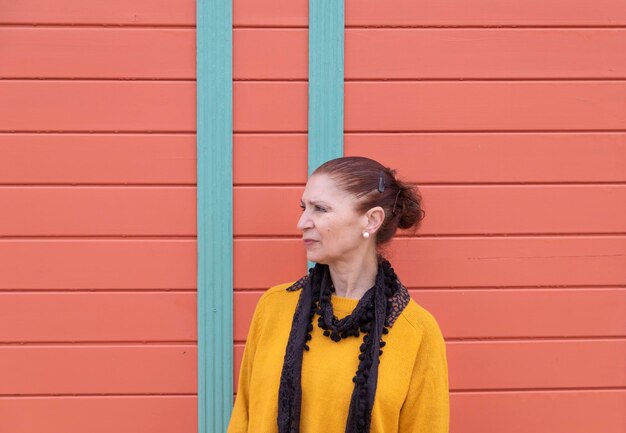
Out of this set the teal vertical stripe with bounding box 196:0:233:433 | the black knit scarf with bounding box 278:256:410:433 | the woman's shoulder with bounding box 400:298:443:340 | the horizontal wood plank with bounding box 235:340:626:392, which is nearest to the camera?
the black knit scarf with bounding box 278:256:410:433

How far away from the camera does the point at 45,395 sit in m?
2.36

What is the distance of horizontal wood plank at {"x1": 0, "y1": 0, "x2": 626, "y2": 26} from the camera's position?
7.54ft

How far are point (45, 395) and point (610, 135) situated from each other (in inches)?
90.1

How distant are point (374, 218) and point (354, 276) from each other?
0.60ft

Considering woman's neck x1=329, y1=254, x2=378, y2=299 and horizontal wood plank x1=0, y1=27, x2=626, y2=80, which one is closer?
woman's neck x1=329, y1=254, x2=378, y2=299

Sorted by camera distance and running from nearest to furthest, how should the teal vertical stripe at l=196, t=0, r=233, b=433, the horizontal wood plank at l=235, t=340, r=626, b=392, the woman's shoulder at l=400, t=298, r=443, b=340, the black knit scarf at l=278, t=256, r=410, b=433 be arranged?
the black knit scarf at l=278, t=256, r=410, b=433
the woman's shoulder at l=400, t=298, r=443, b=340
the teal vertical stripe at l=196, t=0, r=233, b=433
the horizontal wood plank at l=235, t=340, r=626, b=392

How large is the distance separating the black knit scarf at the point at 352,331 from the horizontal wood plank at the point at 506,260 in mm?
477

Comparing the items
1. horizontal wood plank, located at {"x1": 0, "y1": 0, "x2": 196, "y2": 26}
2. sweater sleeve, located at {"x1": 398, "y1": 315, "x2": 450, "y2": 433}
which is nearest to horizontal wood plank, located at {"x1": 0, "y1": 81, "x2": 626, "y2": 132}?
horizontal wood plank, located at {"x1": 0, "y1": 0, "x2": 196, "y2": 26}

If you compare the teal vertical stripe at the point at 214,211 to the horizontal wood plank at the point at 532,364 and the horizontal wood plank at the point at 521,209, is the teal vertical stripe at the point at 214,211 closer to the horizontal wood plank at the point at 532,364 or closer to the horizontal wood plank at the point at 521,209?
the horizontal wood plank at the point at 521,209

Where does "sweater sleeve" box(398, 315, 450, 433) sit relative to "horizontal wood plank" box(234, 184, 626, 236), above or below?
below

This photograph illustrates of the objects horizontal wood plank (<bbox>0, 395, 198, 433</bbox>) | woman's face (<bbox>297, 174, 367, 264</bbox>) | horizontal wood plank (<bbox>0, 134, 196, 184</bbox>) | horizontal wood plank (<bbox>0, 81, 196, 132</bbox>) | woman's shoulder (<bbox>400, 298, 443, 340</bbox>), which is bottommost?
horizontal wood plank (<bbox>0, 395, 198, 433</bbox>)

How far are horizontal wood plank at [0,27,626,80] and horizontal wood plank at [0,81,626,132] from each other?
40mm

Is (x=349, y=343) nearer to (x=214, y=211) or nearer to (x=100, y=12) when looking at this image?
(x=214, y=211)

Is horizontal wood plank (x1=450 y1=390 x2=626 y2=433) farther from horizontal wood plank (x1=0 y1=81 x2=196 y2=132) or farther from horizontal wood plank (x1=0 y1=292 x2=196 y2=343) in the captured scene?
horizontal wood plank (x1=0 y1=81 x2=196 y2=132)
